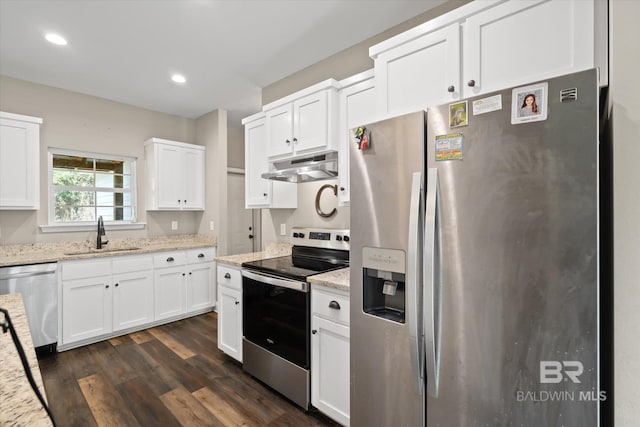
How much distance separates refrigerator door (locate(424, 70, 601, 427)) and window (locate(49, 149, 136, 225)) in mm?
4170

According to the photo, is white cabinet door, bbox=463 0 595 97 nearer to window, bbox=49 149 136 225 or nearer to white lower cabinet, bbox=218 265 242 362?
white lower cabinet, bbox=218 265 242 362

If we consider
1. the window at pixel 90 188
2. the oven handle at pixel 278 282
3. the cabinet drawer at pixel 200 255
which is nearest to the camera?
the oven handle at pixel 278 282

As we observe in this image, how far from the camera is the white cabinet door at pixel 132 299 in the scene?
3.32 m

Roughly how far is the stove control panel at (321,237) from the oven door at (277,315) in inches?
25.3

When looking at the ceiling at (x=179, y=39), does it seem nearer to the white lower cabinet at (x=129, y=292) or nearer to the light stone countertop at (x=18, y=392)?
the white lower cabinet at (x=129, y=292)

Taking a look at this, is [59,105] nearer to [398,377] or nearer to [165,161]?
[165,161]

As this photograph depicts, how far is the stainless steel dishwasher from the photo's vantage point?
106 inches

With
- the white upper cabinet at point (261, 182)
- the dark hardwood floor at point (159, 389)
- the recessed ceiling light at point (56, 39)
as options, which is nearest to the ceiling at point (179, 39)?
Result: the recessed ceiling light at point (56, 39)

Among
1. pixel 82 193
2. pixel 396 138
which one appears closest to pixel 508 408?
pixel 396 138

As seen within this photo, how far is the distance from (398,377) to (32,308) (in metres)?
3.31

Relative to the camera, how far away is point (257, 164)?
306cm

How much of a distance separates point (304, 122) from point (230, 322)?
1.84m

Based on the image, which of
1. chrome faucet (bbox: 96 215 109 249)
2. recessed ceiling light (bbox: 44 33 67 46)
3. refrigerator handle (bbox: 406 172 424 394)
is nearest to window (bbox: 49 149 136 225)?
chrome faucet (bbox: 96 215 109 249)

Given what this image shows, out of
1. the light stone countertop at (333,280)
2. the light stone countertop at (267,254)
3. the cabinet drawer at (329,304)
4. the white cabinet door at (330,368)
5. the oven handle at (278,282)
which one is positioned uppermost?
the light stone countertop at (267,254)
